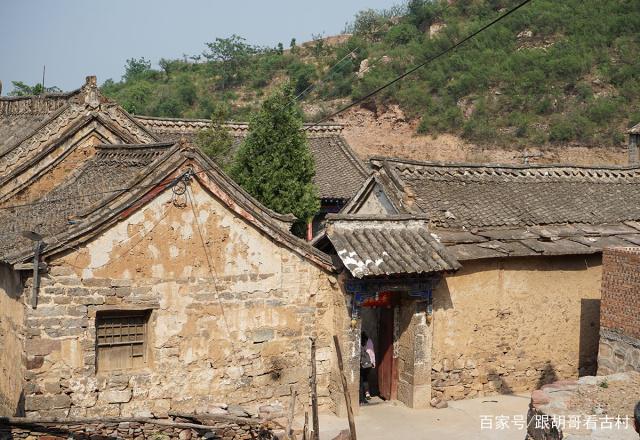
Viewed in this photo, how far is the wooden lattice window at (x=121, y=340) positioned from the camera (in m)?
12.3

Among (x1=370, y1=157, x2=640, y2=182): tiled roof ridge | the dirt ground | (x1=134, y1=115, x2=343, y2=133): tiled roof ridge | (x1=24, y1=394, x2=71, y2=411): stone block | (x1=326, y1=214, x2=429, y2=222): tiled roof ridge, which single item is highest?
the dirt ground

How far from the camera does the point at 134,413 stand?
40.3ft

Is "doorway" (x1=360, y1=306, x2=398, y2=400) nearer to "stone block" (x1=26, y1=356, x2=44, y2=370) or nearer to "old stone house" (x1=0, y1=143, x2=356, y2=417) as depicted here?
"old stone house" (x1=0, y1=143, x2=356, y2=417)

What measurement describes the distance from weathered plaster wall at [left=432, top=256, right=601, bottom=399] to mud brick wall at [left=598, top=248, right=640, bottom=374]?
2.14 metres

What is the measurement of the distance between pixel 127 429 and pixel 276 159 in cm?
1089

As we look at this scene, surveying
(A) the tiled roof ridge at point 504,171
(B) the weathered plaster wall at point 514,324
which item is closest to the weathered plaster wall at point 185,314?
(B) the weathered plaster wall at point 514,324

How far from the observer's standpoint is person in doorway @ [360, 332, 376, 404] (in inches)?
576

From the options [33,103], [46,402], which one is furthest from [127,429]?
[33,103]

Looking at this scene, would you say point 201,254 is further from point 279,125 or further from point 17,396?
point 279,125

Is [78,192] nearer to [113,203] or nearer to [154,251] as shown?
[113,203]

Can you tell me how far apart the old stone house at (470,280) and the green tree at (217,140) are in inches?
420

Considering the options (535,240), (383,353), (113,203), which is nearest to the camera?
(113,203)

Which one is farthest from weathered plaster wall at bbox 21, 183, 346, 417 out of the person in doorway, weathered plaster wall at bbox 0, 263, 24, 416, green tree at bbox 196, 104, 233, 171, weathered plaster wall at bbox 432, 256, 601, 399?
green tree at bbox 196, 104, 233, 171

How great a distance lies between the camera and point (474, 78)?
44812 millimetres
